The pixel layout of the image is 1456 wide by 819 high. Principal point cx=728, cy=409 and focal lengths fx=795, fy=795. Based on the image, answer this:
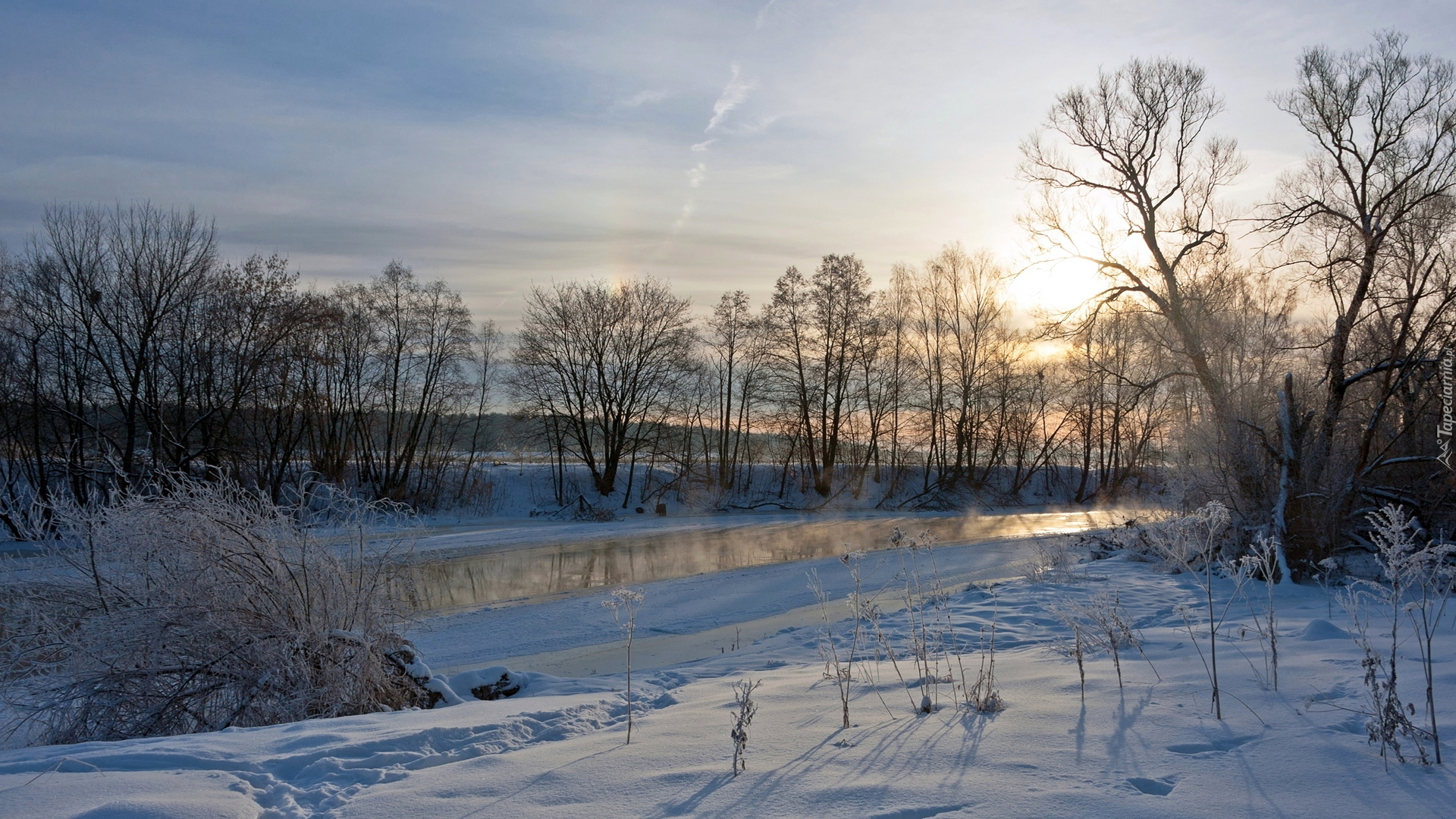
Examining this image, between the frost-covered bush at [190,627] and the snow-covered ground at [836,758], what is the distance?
1562 mm

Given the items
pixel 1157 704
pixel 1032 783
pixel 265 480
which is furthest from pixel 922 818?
pixel 265 480

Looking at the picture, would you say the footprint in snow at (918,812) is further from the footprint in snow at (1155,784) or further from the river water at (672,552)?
the river water at (672,552)

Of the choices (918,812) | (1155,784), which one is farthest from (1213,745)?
(918,812)

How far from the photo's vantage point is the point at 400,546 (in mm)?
8812

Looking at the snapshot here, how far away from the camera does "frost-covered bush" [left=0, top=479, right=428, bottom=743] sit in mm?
6555

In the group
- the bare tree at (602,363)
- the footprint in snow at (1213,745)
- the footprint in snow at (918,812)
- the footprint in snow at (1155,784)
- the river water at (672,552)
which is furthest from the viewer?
the bare tree at (602,363)

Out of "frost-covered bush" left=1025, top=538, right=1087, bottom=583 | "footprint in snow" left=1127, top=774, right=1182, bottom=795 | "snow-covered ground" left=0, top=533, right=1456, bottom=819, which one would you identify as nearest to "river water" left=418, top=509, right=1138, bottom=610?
"frost-covered bush" left=1025, top=538, right=1087, bottom=583

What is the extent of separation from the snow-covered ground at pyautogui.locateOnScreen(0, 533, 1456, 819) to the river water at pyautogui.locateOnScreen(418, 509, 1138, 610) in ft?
30.0

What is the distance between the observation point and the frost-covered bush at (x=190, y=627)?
6.55 m

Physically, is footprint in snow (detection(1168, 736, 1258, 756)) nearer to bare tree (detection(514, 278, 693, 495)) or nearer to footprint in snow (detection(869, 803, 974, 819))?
Result: footprint in snow (detection(869, 803, 974, 819))

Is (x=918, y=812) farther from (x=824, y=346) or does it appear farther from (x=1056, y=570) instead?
(x=824, y=346)

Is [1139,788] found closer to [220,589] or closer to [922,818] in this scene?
[922,818]

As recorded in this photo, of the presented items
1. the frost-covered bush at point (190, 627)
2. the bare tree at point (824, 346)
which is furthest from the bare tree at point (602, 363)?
the frost-covered bush at point (190, 627)

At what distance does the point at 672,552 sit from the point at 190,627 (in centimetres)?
1556
